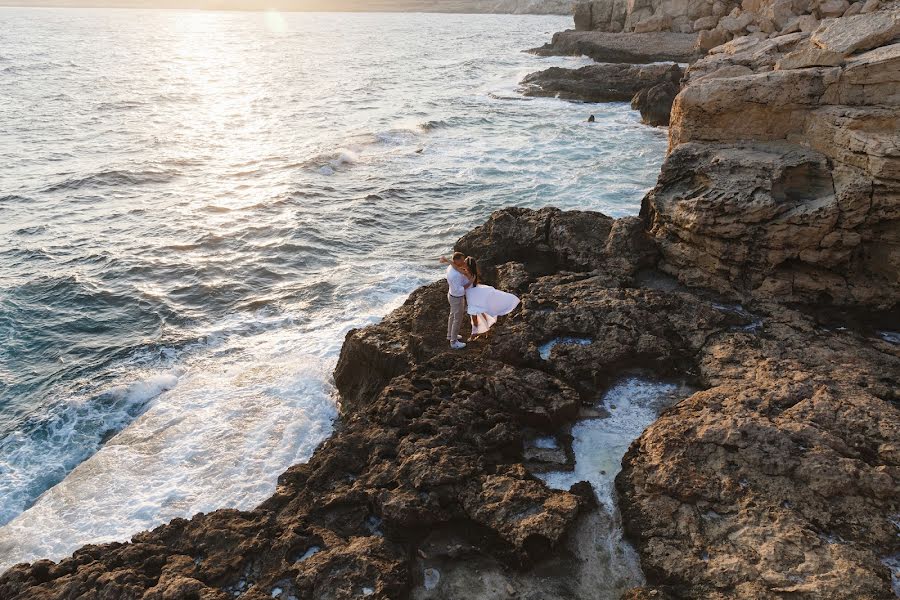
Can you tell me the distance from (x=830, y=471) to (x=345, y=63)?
187 feet

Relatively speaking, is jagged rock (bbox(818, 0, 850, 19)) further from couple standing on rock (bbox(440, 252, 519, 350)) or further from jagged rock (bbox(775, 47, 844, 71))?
couple standing on rock (bbox(440, 252, 519, 350))

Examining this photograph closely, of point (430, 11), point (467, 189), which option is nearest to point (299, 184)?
point (467, 189)

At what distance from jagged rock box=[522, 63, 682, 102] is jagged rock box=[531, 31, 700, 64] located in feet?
20.9

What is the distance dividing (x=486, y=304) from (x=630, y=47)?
43.7 m

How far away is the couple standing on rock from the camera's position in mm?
9317

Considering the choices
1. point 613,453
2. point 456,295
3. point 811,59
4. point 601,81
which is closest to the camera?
point 613,453

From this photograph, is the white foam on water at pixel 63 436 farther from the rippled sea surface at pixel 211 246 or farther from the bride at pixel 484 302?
the bride at pixel 484 302

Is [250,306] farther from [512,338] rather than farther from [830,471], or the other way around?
[830,471]

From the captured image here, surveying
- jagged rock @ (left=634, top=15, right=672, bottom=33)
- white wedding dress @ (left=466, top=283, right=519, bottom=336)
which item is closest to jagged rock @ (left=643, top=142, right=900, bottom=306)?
white wedding dress @ (left=466, top=283, right=519, bottom=336)

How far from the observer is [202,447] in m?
9.46

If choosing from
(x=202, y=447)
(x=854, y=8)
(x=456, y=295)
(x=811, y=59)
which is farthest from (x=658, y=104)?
(x=202, y=447)

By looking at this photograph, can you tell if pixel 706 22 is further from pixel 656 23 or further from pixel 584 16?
pixel 584 16

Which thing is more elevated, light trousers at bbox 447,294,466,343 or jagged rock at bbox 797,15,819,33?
jagged rock at bbox 797,15,819,33

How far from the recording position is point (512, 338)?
9070 millimetres
